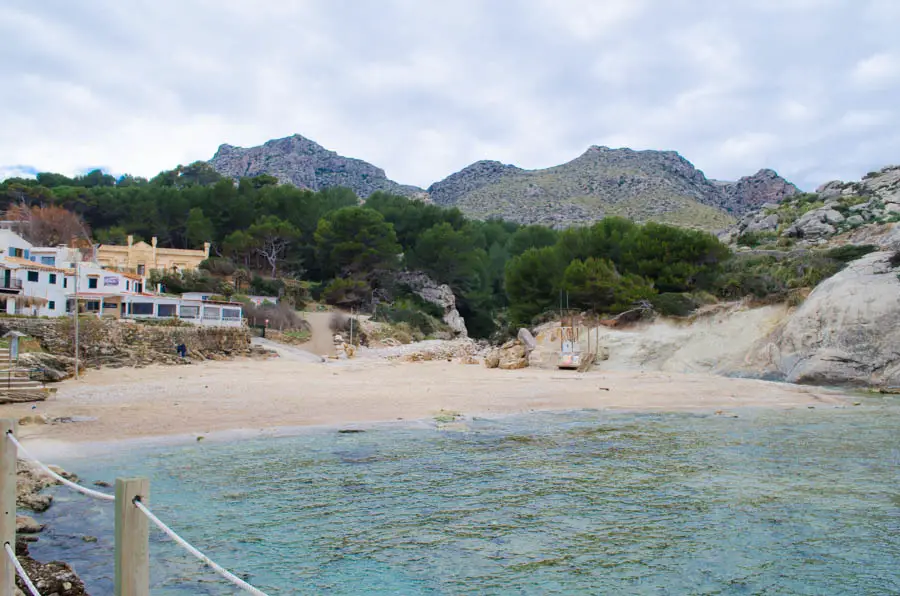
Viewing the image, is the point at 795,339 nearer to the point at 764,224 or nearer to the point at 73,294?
the point at 764,224

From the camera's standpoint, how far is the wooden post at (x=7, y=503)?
3.85m

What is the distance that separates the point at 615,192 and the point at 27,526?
10605 cm

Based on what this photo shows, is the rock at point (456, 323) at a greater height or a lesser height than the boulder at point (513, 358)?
greater

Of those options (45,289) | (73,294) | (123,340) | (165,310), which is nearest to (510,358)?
(123,340)

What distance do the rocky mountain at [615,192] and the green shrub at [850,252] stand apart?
55.3 metres

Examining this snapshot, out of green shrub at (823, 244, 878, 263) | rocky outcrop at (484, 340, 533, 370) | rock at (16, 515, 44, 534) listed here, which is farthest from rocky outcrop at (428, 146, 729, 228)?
rock at (16, 515, 44, 534)

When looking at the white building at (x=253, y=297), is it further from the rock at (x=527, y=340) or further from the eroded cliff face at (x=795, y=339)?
the eroded cliff face at (x=795, y=339)

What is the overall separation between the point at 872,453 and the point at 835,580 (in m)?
6.43

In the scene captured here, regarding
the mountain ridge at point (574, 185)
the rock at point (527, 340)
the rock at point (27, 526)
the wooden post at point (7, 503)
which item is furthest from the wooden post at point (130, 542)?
the mountain ridge at point (574, 185)

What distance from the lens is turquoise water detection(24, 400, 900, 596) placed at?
636 cm

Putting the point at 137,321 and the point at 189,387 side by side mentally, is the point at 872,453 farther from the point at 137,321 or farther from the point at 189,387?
the point at 137,321

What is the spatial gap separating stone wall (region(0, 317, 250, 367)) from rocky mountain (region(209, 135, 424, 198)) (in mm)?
110998

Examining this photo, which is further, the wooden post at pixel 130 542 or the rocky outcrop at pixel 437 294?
the rocky outcrop at pixel 437 294

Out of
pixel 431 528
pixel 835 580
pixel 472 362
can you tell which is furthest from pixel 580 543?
pixel 472 362
